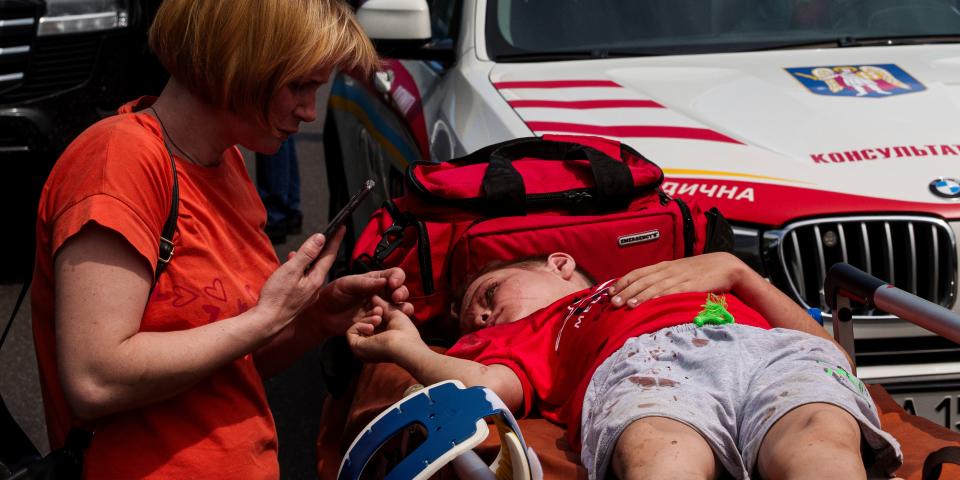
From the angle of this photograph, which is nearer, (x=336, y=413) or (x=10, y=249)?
(x=336, y=413)

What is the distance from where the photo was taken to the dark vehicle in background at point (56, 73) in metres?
6.39

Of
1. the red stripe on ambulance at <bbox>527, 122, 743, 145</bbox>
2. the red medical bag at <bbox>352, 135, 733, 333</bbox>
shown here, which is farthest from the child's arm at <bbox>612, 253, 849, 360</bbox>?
the red stripe on ambulance at <bbox>527, 122, 743, 145</bbox>

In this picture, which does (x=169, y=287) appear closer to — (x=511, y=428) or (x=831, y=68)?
(x=511, y=428)

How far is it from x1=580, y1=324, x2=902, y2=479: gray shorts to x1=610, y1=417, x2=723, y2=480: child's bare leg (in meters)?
0.02

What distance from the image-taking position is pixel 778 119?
394cm

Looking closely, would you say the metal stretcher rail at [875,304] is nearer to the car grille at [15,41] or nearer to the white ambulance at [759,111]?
the white ambulance at [759,111]

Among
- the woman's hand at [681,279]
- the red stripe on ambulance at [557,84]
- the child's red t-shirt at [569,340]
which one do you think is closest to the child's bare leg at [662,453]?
the child's red t-shirt at [569,340]

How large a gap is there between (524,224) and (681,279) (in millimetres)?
575

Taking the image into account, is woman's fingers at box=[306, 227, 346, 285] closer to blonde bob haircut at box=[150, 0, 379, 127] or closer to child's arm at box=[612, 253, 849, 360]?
blonde bob haircut at box=[150, 0, 379, 127]

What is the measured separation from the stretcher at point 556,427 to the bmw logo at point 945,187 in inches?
26.7

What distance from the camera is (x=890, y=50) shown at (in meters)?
4.57

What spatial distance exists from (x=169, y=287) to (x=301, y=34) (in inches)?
20.4

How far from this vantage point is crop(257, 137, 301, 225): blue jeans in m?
7.56

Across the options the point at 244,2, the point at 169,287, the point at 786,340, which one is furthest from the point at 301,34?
the point at 786,340
